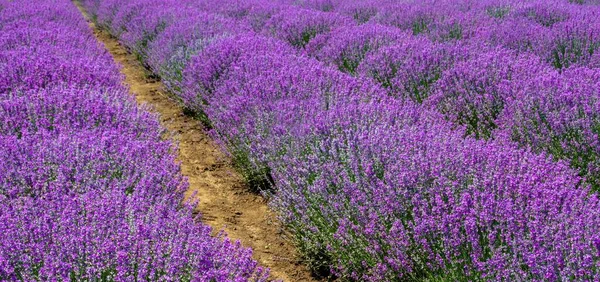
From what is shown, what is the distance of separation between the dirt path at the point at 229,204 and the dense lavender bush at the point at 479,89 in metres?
1.40

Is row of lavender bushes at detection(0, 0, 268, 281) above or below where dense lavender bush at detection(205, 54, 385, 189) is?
above

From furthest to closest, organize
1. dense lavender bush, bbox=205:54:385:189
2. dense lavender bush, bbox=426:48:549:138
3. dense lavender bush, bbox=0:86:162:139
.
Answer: dense lavender bush, bbox=426:48:549:138 < dense lavender bush, bbox=205:54:385:189 < dense lavender bush, bbox=0:86:162:139

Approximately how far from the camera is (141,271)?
1.73 meters

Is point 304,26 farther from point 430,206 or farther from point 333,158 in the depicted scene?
point 430,206

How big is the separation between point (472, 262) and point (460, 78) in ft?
7.06

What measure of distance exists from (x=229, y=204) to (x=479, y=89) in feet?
6.05

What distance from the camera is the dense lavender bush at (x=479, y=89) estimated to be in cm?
353

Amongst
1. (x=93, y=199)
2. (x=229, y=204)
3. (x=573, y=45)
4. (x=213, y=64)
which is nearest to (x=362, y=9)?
(x=573, y=45)

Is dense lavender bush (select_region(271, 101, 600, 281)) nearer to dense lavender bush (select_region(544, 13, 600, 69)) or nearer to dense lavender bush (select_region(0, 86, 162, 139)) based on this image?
dense lavender bush (select_region(0, 86, 162, 139))

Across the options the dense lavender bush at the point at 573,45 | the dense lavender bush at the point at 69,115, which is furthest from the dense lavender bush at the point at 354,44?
the dense lavender bush at the point at 69,115

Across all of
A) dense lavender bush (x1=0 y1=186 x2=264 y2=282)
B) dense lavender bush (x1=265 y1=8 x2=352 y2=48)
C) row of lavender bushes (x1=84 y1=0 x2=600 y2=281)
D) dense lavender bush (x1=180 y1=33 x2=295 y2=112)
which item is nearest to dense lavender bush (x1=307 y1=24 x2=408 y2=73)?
row of lavender bushes (x1=84 y1=0 x2=600 y2=281)

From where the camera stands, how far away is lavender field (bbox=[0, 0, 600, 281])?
1.83 meters

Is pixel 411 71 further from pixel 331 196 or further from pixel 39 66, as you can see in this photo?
pixel 39 66

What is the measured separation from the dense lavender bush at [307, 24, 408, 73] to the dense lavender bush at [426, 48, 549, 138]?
40.5 inches
